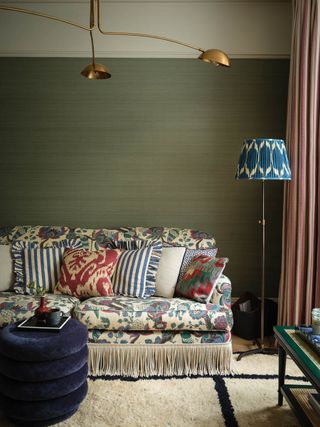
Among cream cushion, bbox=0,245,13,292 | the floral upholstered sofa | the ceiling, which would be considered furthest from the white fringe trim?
the ceiling

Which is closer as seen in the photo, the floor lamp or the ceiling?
the floor lamp

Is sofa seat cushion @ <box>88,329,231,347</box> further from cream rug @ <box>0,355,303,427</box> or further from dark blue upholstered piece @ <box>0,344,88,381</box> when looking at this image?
dark blue upholstered piece @ <box>0,344,88,381</box>

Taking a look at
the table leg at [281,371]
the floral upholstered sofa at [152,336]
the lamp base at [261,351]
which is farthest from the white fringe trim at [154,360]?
the table leg at [281,371]

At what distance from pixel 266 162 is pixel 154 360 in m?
1.57

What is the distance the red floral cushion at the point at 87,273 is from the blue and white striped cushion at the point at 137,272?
0.06m

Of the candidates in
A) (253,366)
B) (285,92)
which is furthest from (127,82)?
(253,366)

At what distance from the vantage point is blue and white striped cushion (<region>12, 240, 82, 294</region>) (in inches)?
124

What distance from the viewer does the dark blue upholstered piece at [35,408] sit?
2.00 metres

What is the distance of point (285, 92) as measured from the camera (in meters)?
3.78

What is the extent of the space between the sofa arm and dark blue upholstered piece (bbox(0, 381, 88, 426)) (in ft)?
4.01

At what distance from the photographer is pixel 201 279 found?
2912 mm

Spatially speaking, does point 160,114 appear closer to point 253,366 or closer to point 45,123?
point 45,123

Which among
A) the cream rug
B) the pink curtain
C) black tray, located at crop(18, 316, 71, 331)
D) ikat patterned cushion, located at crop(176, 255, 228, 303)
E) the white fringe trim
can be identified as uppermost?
the pink curtain

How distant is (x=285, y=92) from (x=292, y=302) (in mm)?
1949
